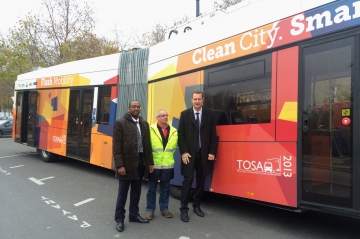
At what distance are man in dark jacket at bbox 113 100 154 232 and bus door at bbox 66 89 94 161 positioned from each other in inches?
141

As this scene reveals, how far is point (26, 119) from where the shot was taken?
33.3ft

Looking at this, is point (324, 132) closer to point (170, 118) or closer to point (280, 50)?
point (280, 50)

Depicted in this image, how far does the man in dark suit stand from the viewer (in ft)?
14.0

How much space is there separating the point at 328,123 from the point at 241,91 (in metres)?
1.27

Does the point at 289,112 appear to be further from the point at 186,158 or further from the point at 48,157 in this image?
the point at 48,157

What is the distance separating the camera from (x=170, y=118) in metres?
→ 5.35

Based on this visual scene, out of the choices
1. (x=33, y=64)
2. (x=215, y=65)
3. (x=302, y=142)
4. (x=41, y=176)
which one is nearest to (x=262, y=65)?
(x=215, y=65)

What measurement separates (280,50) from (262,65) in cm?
31

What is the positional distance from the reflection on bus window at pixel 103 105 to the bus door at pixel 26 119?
3.66 m

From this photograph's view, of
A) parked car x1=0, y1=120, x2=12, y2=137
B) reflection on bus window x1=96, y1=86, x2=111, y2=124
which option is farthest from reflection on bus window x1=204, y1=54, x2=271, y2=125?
parked car x1=0, y1=120, x2=12, y2=137

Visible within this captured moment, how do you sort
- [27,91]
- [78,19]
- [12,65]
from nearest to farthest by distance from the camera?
[27,91]
[78,19]
[12,65]

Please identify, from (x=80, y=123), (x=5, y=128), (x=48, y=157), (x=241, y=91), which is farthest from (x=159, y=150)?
(x=5, y=128)

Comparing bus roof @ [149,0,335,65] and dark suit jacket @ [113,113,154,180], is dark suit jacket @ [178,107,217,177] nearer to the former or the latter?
dark suit jacket @ [113,113,154,180]

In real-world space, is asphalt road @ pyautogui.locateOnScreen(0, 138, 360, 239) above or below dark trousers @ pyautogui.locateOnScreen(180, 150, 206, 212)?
below
